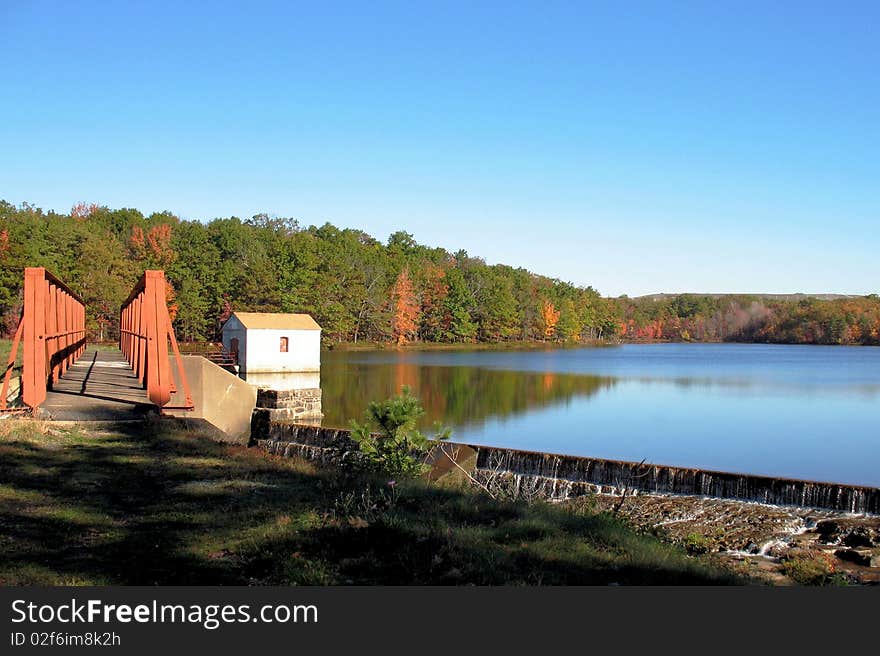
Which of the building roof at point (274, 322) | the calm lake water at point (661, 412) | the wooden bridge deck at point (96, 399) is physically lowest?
the calm lake water at point (661, 412)

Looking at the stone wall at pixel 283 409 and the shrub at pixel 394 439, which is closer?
the shrub at pixel 394 439

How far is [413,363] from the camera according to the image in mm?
58500

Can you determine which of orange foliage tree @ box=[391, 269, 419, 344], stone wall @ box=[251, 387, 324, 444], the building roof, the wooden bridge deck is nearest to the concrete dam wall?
stone wall @ box=[251, 387, 324, 444]

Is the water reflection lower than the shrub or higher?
lower

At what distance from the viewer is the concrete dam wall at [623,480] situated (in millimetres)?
14094

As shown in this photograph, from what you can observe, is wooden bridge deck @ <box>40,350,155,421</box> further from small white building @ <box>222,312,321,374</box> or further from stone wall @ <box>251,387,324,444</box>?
small white building @ <box>222,312,321,374</box>

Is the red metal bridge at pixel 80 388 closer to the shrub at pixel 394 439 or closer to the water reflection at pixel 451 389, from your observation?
the shrub at pixel 394 439

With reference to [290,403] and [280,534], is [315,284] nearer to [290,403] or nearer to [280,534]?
[290,403]

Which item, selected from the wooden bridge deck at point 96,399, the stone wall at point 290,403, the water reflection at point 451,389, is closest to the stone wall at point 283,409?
the stone wall at point 290,403

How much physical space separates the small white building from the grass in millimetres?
27775

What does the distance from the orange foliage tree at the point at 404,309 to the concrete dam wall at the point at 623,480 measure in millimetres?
68970

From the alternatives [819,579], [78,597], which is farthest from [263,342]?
[78,597]

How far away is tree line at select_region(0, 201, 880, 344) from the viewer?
54.9 metres

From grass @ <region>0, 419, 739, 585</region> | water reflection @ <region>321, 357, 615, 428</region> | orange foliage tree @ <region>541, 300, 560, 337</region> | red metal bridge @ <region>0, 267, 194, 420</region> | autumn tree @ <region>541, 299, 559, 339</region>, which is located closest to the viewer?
grass @ <region>0, 419, 739, 585</region>
